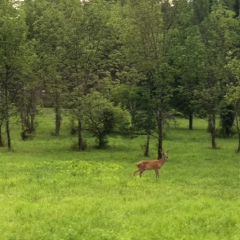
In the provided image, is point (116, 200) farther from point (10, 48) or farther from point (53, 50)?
point (53, 50)

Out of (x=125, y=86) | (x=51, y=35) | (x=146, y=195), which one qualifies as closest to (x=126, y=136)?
(x=125, y=86)

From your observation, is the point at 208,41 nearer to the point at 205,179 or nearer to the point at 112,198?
the point at 205,179

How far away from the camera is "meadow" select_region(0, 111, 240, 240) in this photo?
1070cm

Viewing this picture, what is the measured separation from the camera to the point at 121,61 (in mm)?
36875

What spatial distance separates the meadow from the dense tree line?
16.9 feet

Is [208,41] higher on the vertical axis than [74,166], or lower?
higher

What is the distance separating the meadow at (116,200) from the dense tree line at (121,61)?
5.16 metres

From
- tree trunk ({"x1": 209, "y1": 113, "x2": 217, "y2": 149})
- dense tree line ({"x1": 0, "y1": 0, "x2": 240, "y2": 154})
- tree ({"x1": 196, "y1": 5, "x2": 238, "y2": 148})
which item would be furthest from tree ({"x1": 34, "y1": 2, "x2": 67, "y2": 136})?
tree trunk ({"x1": 209, "y1": 113, "x2": 217, "y2": 149})

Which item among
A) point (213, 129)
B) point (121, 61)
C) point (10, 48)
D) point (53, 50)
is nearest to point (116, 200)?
point (10, 48)

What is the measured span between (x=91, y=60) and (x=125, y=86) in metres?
5.47

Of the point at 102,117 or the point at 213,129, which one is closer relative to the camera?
the point at 102,117

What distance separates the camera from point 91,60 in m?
36.4

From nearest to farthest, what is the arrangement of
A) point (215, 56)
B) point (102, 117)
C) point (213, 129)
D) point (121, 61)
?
point (102, 117), point (121, 61), point (213, 129), point (215, 56)

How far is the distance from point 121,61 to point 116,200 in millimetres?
23394
